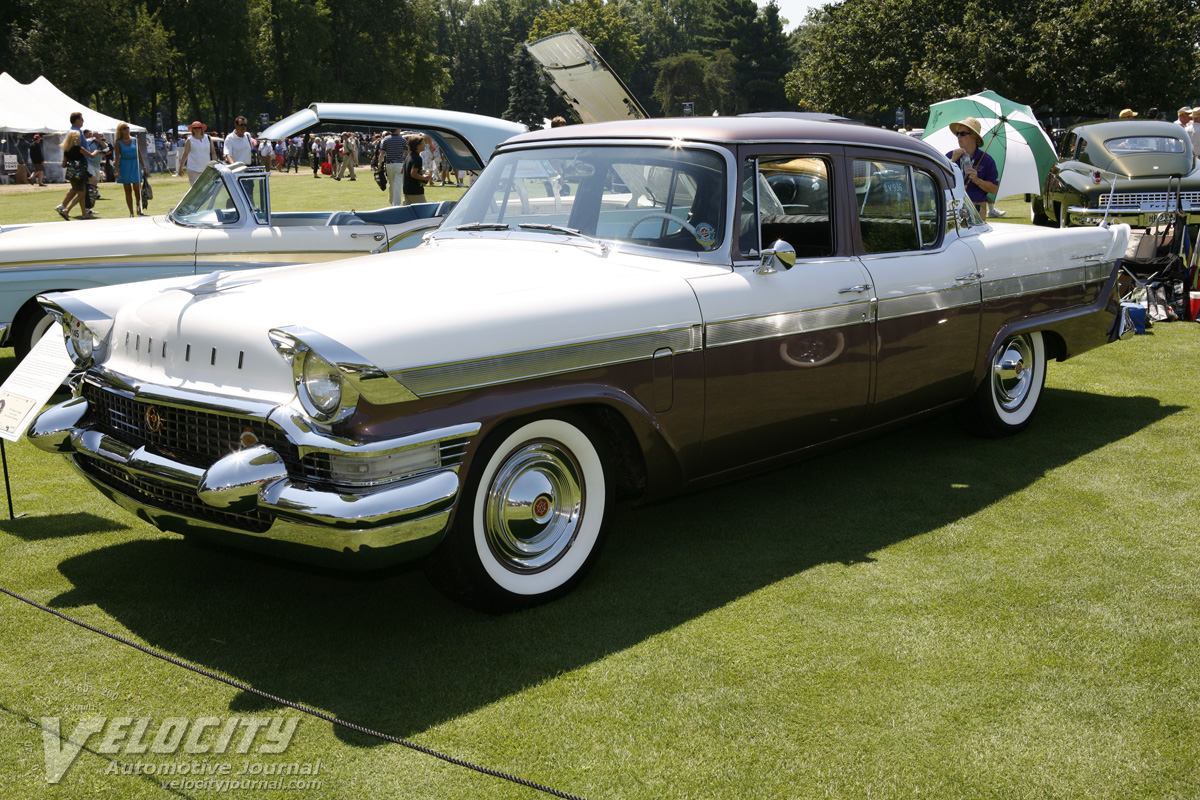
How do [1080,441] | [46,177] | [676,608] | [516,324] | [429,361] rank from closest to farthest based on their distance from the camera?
1. [429,361]
2. [516,324]
3. [676,608]
4. [1080,441]
5. [46,177]

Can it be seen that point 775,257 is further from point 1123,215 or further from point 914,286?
point 1123,215

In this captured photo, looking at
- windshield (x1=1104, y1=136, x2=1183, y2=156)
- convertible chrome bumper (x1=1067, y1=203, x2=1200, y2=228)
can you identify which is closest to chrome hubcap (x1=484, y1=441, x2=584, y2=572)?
convertible chrome bumper (x1=1067, y1=203, x2=1200, y2=228)

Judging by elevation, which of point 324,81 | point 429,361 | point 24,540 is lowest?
point 24,540

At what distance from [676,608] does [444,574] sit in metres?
0.88

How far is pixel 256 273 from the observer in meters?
4.17

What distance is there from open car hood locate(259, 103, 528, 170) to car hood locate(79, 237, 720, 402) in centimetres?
359

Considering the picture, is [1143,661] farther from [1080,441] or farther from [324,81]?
[324,81]

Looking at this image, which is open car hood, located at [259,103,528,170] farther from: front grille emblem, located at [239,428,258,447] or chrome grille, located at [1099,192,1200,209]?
chrome grille, located at [1099,192,1200,209]

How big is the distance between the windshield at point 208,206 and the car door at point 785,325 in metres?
4.70

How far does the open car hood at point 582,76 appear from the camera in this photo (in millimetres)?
18938

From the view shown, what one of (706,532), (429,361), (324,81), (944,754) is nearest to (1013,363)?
(706,532)

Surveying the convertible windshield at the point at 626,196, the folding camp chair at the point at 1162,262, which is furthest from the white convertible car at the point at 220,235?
the folding camp chair at the point at 1162,262

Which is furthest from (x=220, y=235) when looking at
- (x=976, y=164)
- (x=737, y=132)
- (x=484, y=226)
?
(x=976, y=164)

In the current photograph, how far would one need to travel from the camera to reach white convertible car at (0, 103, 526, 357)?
23.2 ft
